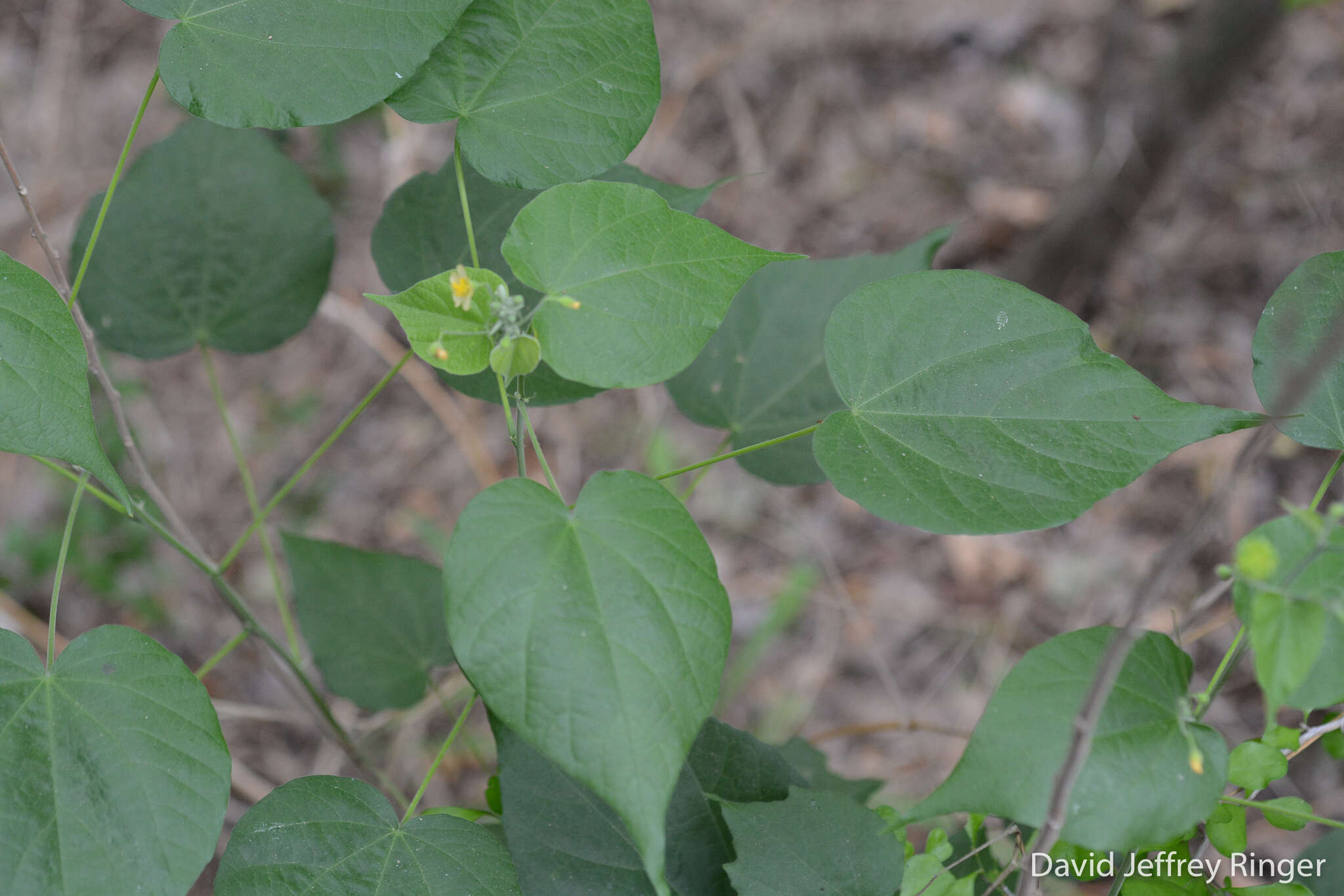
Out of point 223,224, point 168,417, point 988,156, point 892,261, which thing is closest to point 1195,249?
point 988,156

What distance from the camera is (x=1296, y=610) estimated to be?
64 cm

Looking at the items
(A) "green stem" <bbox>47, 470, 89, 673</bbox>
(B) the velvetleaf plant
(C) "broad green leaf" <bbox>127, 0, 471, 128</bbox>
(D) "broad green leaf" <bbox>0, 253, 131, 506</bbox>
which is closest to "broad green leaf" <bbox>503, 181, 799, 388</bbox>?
(B) the velvetleaf plant

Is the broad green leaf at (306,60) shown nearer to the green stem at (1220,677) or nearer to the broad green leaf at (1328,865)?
the green stem at (1220,677)

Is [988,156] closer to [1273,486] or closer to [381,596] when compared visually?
[1273,486]

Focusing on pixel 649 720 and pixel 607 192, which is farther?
pixel 607 192

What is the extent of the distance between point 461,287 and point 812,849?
Answer: 2.13 feet

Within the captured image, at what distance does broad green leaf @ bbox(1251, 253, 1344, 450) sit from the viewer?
860 millimetres

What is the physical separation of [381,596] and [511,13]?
0.90 metres

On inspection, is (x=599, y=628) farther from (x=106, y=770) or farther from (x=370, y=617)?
A: (x=370, y=617)

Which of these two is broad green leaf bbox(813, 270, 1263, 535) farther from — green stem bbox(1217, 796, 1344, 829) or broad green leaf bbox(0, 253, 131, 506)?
broad green leaf bbox(0, 253, 131, 506)

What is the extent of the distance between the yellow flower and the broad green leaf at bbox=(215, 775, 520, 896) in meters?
0.51

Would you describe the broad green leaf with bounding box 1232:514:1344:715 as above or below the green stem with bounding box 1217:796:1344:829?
above

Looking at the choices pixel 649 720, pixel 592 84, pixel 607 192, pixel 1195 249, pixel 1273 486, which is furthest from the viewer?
pixel 1195 249

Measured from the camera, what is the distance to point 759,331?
129 centimetres
